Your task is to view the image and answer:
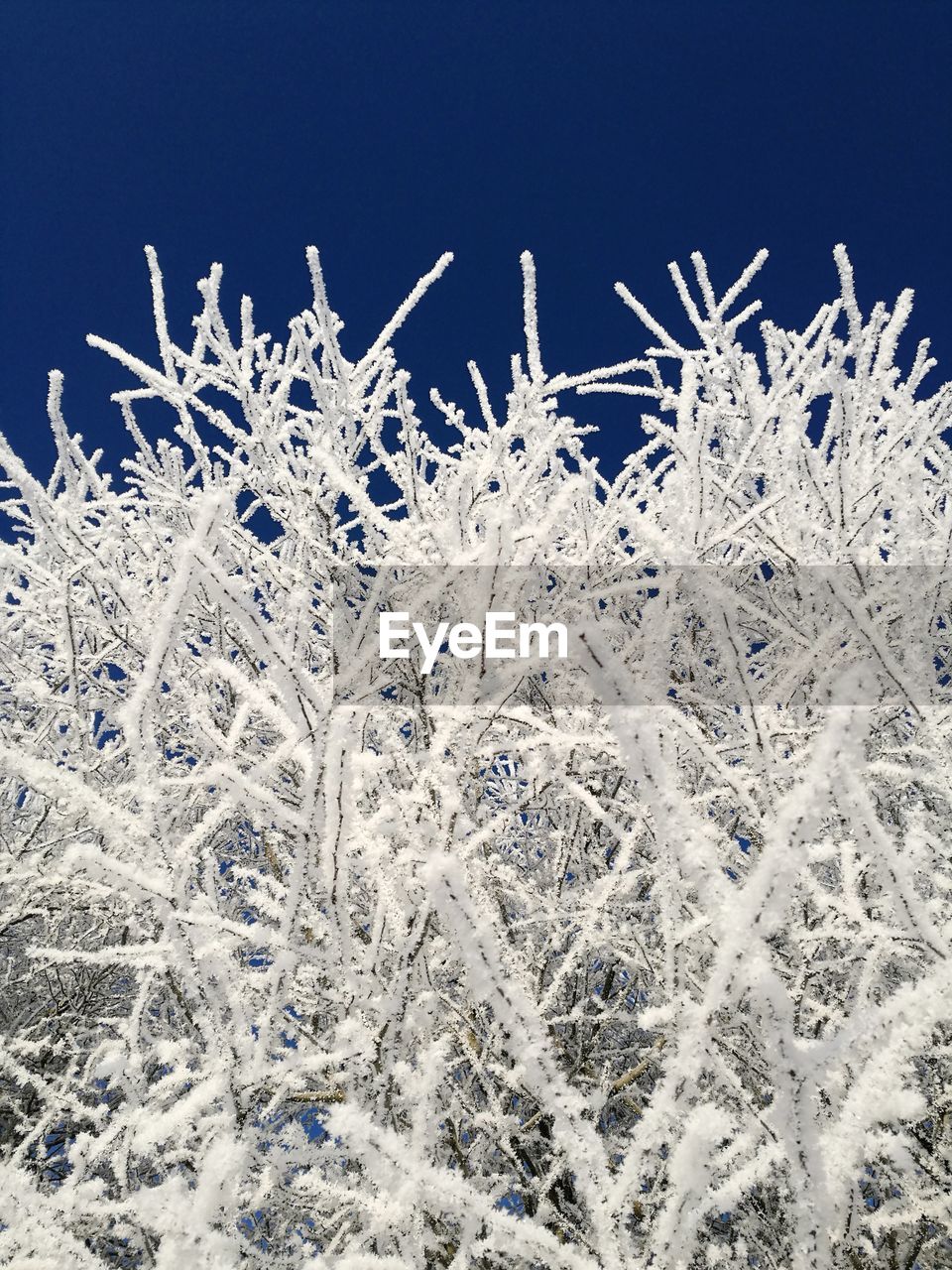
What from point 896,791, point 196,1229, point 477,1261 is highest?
point 896,791

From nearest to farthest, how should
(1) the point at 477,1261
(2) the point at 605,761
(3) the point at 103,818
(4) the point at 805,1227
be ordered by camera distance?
(4) the point at 805,1227 < (3) the point at 103,818 < (1) the point at 477,1261 < (2) the point at 605,761

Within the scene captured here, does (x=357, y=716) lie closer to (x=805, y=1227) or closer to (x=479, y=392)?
(x=805, y=1227)

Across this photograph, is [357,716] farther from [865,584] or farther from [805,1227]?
[865,584]

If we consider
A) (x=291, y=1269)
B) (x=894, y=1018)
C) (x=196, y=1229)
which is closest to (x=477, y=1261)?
(x=291, y=1269)

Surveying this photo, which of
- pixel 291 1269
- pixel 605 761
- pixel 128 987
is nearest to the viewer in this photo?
pixel 291 1269

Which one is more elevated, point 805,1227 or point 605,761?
point 605,761

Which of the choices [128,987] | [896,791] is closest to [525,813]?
[896,791]

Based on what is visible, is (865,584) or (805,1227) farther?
(865,584)
